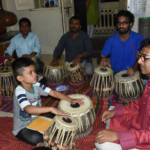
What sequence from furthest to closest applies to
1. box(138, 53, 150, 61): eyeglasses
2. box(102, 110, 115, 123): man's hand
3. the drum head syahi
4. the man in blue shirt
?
1. the man in blue shirt
2. the drum head syahi
3. box(102, 110, 115, 123): man's hand
4. box(138, 53, 150, 61): eyeglasses

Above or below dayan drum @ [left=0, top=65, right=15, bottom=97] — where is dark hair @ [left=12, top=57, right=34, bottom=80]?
above

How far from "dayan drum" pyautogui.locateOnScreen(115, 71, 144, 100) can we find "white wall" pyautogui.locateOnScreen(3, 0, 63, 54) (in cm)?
319

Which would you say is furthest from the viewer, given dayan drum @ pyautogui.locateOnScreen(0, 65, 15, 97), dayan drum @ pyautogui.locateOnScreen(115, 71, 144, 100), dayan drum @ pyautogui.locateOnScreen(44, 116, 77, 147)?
dayan drum @ pyautogui.locateOnScreen(0, 65, 15, 97)

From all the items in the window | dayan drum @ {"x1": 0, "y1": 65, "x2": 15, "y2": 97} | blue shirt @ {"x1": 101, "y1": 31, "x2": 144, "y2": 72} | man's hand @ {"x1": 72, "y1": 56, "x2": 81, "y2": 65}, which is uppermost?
the window

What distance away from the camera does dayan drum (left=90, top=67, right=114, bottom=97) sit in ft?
9.12

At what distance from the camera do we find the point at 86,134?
213cm

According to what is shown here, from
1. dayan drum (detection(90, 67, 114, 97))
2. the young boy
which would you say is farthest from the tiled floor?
dayan drum (detection(90, 67, 114, 97))

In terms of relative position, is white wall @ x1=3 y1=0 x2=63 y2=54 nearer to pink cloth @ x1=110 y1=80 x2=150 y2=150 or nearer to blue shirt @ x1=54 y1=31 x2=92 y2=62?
blue shirt @ x1=54 y1=31 x2=92 y2=62

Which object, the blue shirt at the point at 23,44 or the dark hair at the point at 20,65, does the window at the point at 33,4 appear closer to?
the blue shirt at the point at 23,44

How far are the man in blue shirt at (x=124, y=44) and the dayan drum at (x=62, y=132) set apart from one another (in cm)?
159

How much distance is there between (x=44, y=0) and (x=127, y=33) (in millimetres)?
3372

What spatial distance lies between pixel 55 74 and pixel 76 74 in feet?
1.17

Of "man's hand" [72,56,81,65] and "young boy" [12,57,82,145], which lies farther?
"man's hand" [72,56,81,65]

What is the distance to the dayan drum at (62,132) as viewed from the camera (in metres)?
1.58
